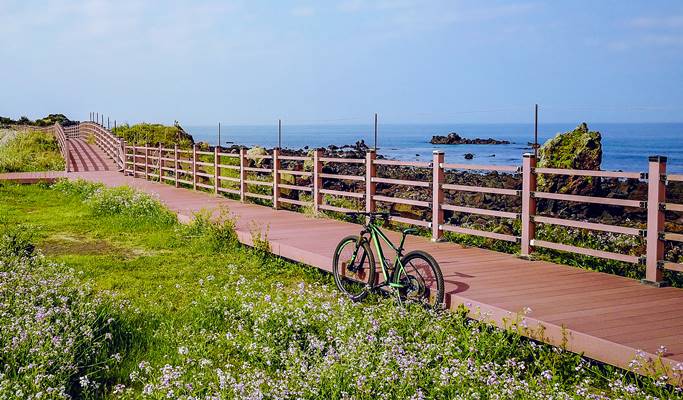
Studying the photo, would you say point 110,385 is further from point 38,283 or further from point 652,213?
point 652,213

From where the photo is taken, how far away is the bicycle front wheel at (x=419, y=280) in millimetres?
7672

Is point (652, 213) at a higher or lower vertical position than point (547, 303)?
higher

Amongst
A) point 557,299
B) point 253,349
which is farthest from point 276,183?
point 253,349

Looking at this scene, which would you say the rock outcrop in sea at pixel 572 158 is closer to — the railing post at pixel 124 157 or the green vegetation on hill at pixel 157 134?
the railing post at pixel 124 157

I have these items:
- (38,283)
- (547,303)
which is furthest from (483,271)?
(38,283)

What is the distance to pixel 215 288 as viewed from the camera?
9.83 m

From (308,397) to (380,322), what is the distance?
191 cm

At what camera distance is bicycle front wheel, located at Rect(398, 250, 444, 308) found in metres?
7.67

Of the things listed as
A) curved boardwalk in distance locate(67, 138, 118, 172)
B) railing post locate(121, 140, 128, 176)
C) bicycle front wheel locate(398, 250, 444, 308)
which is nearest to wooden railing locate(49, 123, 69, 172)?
curved boardwalk in distance locate(67, 138, 118, 172)

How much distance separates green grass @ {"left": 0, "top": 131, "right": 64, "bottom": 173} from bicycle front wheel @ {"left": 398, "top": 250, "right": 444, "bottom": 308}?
27107 mm

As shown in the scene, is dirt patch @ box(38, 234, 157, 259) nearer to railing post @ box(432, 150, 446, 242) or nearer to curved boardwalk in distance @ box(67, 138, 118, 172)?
railing post @ box(432, 150, 446, 242)

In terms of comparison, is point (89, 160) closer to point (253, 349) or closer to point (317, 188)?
point (317, 188)

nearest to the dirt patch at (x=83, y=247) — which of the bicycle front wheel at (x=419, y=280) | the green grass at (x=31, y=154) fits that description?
the bicycle front wheel at (x=419, y=280)

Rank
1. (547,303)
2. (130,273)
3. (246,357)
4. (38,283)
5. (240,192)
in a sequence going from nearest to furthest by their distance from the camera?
1. (246,357)
2. (547,303)
3. (38,283)
4. (130,273)
5. (240,192)
